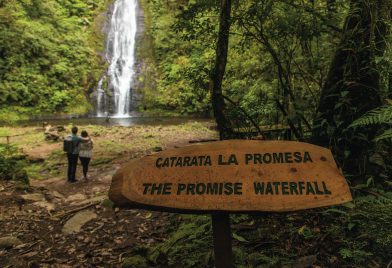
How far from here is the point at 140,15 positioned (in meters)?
28.9

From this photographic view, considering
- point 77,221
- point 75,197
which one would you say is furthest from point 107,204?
point 75,197

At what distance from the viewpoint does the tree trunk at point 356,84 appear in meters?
3.73

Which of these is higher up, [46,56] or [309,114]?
[46,56]

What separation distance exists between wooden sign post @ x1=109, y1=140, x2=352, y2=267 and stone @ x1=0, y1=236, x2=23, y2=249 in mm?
2741

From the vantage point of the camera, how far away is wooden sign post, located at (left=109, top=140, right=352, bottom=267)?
7.07 feet

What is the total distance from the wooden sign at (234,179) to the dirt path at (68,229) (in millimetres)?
1754

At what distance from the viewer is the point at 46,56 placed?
24016 millimetres

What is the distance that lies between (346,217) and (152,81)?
2318 centimetres

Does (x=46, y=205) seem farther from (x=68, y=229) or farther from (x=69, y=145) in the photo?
(x=69, y=145)

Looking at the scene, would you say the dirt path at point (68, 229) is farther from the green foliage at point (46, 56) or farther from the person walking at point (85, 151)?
the green foliage at point (46, 56)

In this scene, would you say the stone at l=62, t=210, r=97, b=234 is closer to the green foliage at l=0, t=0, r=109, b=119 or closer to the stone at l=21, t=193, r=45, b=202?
the stone at l=21, t=193, r=45, b=202

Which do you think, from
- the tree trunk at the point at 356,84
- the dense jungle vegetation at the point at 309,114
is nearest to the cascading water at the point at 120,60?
the dense jungle vegetation at the point at 309,114

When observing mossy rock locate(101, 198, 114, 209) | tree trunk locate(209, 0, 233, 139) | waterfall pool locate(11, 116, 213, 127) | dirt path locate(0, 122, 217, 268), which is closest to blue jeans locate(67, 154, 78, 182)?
dirt path locate(0, 122, 217, 268)

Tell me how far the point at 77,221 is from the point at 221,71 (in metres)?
2.91
